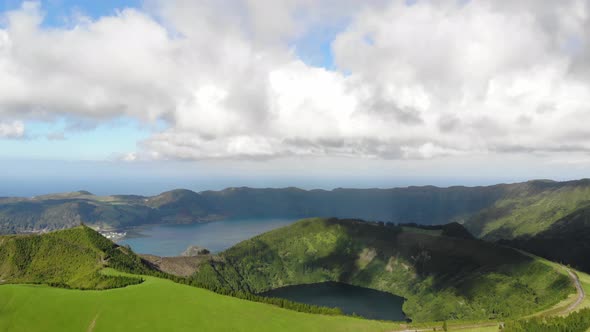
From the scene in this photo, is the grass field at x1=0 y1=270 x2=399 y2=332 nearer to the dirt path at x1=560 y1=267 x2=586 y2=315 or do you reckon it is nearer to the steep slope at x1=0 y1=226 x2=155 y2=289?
the steep slope at x1=0 y1=226 x2=155 y2=289

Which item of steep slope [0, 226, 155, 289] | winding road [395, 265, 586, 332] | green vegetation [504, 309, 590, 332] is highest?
steep slope [0, 226, 155, 289]

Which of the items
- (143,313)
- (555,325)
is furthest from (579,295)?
(143,313)

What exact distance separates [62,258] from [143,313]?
287 ft

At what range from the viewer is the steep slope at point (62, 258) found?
515 ft

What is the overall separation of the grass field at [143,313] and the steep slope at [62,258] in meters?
22.8

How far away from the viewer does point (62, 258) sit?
17300 centimetres

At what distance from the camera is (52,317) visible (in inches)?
4252

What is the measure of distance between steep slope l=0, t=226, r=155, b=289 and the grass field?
22.8 meters

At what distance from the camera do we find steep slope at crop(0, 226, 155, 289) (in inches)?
6176

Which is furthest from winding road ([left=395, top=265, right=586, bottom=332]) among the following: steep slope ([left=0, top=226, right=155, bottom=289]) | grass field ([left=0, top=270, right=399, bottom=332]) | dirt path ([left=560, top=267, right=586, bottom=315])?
steep slope ([left=0, top=226, right=155, bottom=289])

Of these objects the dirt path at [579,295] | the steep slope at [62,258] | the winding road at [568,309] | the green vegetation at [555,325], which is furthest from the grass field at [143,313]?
the dirt path at [579,295]

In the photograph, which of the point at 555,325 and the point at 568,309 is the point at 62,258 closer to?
the point at 555,325

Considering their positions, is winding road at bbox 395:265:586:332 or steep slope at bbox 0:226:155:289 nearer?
winding road at bbox 395:265:586:332

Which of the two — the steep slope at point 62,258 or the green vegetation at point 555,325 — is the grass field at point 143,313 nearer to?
the steep slope at point 62,258
